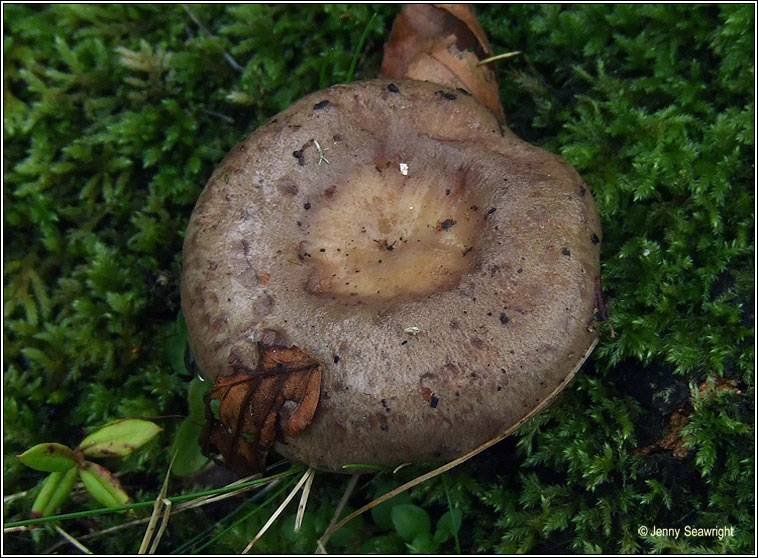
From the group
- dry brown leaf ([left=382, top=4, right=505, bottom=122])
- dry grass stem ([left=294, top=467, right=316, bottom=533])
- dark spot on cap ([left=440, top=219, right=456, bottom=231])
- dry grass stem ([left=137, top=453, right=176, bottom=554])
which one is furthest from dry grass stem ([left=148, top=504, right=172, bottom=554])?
dry brown leaf ([left=382, top=4, right=505, bottom=122])

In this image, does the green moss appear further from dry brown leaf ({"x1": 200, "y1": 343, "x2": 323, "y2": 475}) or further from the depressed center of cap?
the depressed center of cap

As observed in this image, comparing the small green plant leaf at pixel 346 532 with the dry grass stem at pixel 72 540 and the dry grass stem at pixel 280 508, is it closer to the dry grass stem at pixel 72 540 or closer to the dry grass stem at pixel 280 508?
the dry grass stem at pixel 280 508

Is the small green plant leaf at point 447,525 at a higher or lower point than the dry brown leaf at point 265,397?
lower

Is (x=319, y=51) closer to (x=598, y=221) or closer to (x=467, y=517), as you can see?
(x=598, y=221)

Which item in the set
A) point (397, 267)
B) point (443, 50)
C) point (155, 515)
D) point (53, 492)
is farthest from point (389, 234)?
point (53, 492)

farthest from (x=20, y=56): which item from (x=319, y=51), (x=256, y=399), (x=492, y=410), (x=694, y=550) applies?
(x=694, y=550)

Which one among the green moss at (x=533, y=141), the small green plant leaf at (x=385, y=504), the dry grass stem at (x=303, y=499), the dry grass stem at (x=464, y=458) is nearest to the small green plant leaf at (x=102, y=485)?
the green moss at (x=533, y=141)
